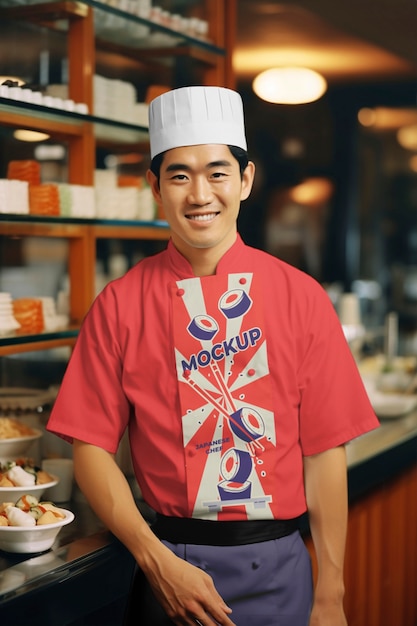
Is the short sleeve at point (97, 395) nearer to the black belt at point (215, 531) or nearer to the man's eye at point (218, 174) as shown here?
the black belt at point (215, 531)

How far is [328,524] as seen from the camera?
1.83 m

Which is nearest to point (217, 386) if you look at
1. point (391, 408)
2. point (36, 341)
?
point (36, 341)

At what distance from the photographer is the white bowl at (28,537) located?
180 cm

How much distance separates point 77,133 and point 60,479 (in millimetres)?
980

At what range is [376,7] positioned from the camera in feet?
13.6

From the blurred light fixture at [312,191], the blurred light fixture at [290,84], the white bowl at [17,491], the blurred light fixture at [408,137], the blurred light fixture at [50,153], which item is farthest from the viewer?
the blurred light fixture at [408,137]

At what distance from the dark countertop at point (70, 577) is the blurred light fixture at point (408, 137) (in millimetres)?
4819

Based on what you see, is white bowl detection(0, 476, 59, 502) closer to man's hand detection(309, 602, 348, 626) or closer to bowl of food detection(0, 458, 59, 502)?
bowl of food detection(0, 458, 59, 502)

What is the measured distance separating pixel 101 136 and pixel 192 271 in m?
1.04

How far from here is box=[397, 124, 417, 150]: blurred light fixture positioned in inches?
250

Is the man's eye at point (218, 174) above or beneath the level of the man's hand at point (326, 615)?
above

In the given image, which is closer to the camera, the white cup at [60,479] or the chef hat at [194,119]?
the chef hat at [194,119]

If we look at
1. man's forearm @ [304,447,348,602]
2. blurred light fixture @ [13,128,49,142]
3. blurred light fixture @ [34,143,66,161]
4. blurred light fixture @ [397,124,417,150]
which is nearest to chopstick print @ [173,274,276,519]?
man's forearm @ [304,447,348,602]

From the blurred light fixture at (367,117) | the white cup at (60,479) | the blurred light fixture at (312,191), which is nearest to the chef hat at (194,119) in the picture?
the white cup at (60,479)
